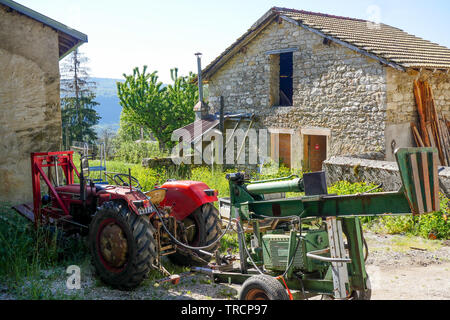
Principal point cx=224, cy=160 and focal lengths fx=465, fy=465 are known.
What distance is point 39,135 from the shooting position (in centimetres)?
827

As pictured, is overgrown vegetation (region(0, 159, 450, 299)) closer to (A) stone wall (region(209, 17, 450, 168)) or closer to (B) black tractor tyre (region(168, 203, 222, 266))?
(B) black tractor tyre (region(168, 203, 222, 266))

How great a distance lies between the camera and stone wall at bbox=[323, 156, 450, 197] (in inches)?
→ 334

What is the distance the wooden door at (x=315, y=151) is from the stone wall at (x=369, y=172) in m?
3.42

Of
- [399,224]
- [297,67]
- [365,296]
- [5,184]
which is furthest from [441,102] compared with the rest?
[5,184]

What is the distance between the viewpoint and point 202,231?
622 cm

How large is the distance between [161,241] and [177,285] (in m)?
0.58

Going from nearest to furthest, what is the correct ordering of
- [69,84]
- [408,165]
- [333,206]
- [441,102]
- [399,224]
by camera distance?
[408,165] < [333,206] < [399,224] < [441,102] < [69,84]

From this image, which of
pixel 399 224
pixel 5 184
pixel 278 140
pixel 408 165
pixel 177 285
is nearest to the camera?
pixel 408 165

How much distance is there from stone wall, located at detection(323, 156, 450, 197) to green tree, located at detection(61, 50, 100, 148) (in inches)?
1082

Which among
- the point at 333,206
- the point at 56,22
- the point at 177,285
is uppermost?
the point at 56,22

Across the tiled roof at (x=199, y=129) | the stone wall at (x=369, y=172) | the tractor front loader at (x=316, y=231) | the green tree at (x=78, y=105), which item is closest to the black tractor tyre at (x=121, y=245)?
the tractor front loader at (x=316, y=231)
